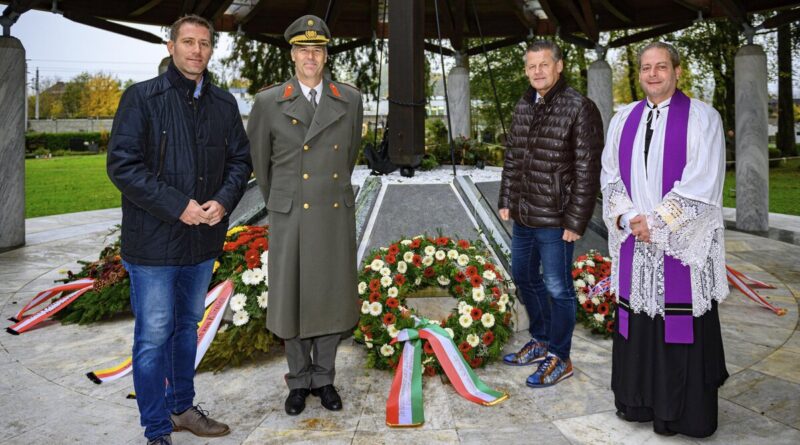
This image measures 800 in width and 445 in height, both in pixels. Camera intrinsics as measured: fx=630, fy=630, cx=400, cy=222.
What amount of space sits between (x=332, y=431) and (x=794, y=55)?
23939mm

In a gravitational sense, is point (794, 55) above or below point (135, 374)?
above

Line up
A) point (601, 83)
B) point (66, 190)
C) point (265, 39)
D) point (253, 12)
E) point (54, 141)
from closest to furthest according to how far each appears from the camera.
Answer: point (253, 12)
point (601, 83)
point (265, 39)
point (66, 190)
point (54, 141)

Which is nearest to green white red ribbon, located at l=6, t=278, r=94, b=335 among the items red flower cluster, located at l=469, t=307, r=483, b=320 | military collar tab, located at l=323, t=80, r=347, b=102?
military collar tab, located at l=323, t=80, r=347, b=102

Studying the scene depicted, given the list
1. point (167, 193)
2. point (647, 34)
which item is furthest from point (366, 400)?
point (647, 34)

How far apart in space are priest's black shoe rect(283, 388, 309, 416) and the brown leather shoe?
1.08 feet

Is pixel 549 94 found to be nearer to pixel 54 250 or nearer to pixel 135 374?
→ pixel 135 374

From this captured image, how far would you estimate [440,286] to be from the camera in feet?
14.4

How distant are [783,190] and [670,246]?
16158 mm

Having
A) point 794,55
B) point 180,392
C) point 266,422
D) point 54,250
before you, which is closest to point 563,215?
point 266,422

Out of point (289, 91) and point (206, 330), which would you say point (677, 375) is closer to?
point (289, 91)

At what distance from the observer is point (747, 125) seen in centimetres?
921

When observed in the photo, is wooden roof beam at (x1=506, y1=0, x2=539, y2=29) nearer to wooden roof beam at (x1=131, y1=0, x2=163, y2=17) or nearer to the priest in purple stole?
wooden roof beam at (x1=131, y1=0, x2=163, y2=17)

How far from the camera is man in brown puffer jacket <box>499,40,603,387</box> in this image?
3537 millimetres

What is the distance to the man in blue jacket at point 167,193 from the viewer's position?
270 cm
